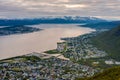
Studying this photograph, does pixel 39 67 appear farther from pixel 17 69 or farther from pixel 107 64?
pixel 107 64

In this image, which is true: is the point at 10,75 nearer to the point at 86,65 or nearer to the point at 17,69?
the point at 17,69

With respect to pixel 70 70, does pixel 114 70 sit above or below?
above

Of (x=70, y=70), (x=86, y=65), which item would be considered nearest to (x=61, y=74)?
(x=70, y=70)

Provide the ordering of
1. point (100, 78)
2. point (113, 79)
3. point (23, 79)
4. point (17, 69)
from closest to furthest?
point (113, 79) → point (100, 78) → point (23, 79) → point (17, 69)

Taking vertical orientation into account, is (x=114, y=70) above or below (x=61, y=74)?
above

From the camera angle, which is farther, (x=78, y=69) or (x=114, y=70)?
(x=78, y=69)

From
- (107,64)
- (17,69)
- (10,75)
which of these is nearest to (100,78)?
(10,75)

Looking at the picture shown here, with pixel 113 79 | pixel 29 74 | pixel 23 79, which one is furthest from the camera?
pixel 29 74

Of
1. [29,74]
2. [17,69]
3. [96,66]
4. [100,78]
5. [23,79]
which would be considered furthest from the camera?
[96,66]

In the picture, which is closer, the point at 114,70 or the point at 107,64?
the point at 114,70
